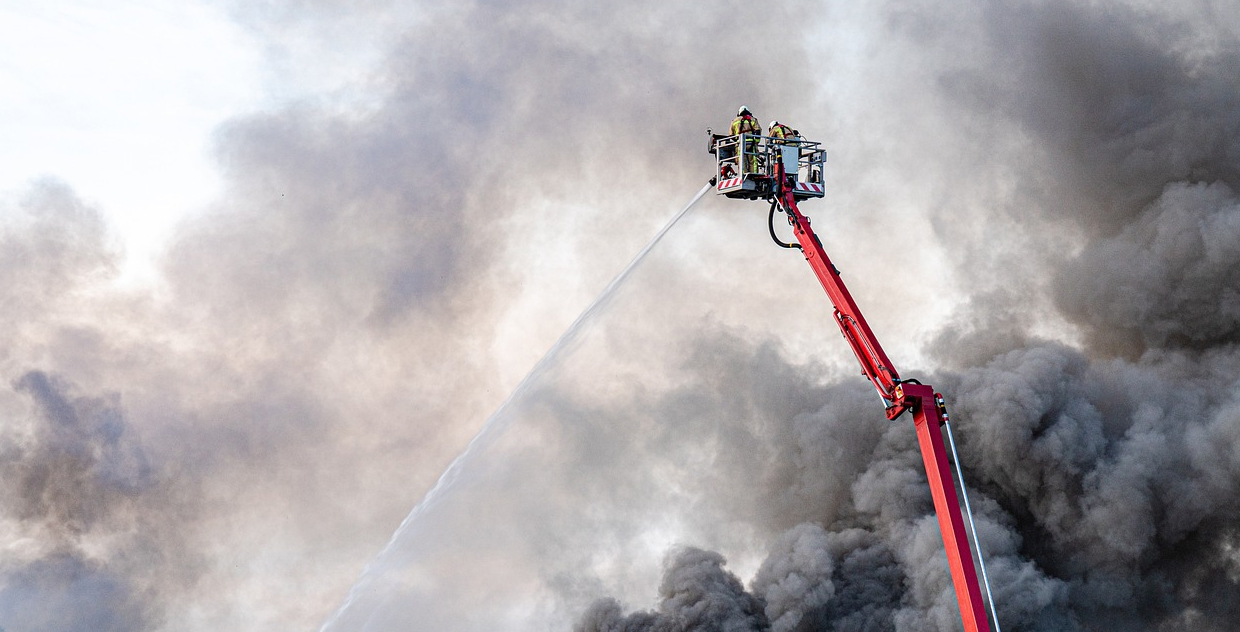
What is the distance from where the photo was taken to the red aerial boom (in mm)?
24625

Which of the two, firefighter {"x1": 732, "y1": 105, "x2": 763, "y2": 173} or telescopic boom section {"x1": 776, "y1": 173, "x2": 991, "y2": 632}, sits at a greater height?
firefighter {"x1": 732, "y1": 105, "x2": 763, "y2": 173}

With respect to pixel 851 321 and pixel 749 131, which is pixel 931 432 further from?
pixel 749 131

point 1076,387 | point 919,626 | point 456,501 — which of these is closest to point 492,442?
point 456,501

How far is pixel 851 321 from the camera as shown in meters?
27.2

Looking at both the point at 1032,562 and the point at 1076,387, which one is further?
the point at 1076,387

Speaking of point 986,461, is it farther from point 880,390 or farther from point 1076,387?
point 880,390

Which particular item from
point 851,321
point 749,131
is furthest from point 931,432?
point 749,131

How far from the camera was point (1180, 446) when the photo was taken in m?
47.3

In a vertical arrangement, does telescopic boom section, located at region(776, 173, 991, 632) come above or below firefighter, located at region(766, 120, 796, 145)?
below

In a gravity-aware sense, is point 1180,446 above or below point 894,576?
above

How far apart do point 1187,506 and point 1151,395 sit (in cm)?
507

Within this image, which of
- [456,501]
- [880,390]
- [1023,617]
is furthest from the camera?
[1023,617]

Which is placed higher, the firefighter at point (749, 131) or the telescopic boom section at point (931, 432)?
the firefighter at point (749, 131)

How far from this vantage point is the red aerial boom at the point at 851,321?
80.8 feet
